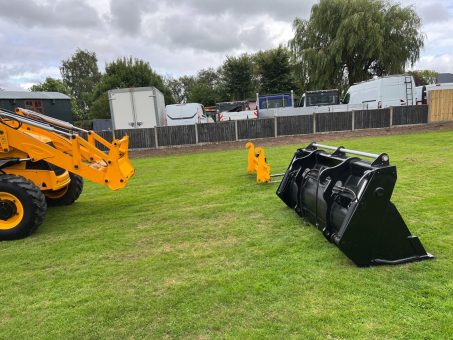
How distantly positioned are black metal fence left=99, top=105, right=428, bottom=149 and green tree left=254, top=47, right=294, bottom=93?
24187 millimetres

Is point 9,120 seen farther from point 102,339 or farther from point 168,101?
point 168,101

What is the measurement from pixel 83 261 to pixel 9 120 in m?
2.51

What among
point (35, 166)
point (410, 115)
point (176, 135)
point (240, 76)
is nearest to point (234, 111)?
point (176, 135)

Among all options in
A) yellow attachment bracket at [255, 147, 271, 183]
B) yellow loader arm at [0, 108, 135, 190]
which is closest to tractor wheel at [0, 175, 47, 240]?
yellow loader arm at [0, 108, 135, 190]

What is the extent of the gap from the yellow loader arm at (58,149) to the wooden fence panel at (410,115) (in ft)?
54.4

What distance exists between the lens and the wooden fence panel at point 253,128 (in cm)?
1878

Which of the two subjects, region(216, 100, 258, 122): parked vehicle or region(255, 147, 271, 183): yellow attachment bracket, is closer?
region(255, 147, 271, 183): yellow attachment bracket

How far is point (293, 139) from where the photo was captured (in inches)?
717

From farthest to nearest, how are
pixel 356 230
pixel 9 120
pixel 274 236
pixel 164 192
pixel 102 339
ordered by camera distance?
1. pixel 164 192
2. pixel 9 120
3. pixel 274 236
4. pixel 356 230
5. pixel 102 339

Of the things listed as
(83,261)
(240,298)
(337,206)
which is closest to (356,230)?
(337,206)

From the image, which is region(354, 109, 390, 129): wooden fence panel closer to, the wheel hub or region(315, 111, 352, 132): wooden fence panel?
region(315, 111, 352, 132): wooden fence panel

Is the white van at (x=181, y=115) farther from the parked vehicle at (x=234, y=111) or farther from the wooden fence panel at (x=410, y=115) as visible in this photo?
the wooden fence panel at (x=410, y=115)

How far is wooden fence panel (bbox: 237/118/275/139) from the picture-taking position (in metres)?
18.8

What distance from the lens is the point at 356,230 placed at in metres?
Answer: 3.48
